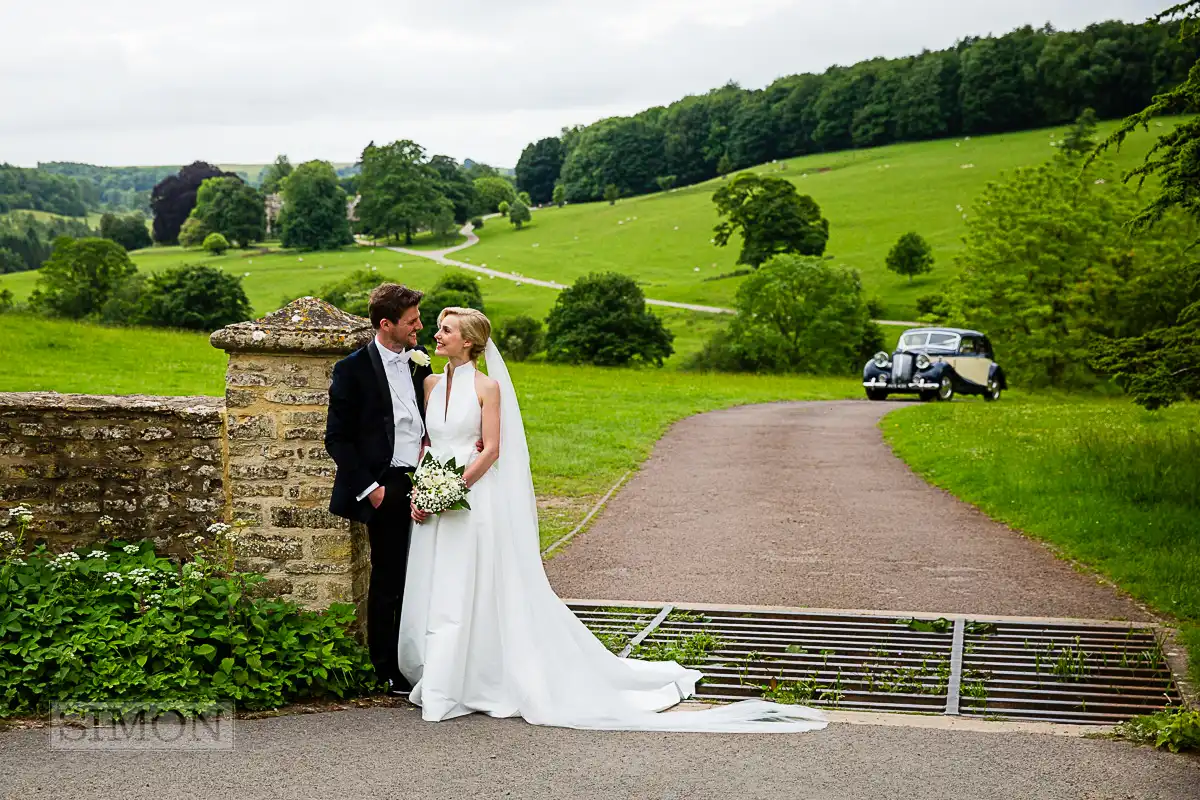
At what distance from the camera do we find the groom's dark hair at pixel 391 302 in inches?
253

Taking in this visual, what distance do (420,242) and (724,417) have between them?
9526 cm

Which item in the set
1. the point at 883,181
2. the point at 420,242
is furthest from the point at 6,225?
the point at 883,181

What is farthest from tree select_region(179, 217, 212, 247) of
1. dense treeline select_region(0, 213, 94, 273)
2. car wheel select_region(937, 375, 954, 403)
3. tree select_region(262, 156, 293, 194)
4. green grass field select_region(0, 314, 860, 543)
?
car wheel select_region(937, 375, 954, 403)

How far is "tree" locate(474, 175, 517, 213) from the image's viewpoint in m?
137

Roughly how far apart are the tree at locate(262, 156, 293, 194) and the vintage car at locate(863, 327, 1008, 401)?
10779 centimetres

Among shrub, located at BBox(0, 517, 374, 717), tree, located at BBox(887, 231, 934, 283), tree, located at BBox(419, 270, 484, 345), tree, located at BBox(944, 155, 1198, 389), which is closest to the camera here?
shrub, located at BBox(0, 517, 374, 717)

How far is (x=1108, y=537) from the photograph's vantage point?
11258 millimetres

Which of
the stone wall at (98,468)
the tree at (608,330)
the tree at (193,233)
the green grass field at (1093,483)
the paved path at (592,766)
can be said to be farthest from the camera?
the tree at (193,233)

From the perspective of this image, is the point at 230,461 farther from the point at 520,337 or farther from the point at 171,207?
the point at 171,207

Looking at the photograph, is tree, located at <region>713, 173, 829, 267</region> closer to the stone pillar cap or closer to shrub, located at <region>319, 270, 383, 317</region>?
shrub, located at <region>319, 270, 383, 317</region>

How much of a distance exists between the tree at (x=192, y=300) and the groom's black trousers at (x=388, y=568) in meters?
53.6

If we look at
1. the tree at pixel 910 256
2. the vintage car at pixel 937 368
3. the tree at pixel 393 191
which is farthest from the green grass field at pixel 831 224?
the vintage car at pixel 937 368

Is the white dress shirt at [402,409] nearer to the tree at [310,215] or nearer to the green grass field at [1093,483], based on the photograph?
the green grass field at [1093,483]

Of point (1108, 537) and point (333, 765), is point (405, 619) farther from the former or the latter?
point (1108, 537)
